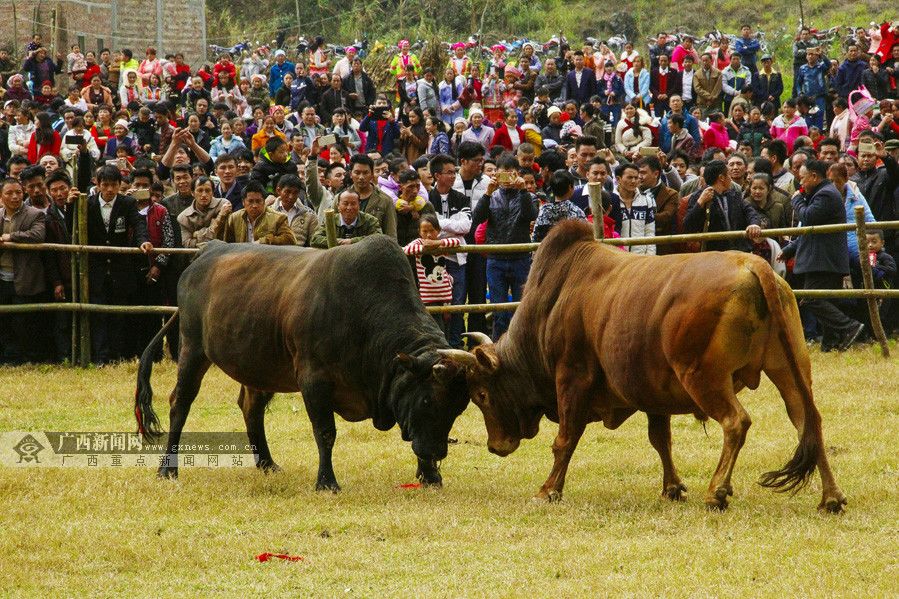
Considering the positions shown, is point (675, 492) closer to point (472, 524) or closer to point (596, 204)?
point (472, 524)

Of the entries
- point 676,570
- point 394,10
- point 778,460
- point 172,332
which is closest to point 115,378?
point 172,332

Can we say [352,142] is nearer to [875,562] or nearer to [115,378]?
[115,378]

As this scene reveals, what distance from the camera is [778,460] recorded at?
363 inches

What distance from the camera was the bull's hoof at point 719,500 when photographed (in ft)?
24.6

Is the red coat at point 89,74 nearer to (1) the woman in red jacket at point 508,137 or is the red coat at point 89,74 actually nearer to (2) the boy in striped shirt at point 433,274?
(1) the woman in red jacket at point 508,137

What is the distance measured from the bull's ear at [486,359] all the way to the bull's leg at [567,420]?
1.68 ft

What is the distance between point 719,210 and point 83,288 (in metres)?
6.46

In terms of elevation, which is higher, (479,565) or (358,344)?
(358,344)

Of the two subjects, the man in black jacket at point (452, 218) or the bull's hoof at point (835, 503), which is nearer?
the bull's hoof at point (835, 503)

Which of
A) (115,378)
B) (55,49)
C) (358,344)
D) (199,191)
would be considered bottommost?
(115,378)

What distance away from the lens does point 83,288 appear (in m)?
14.2

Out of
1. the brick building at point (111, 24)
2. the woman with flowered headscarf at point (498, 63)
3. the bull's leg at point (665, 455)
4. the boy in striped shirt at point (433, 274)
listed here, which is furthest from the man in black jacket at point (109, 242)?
the brick building at point (111, 24)

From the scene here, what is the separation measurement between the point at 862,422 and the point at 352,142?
11.6m

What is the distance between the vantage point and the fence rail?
1234cm
